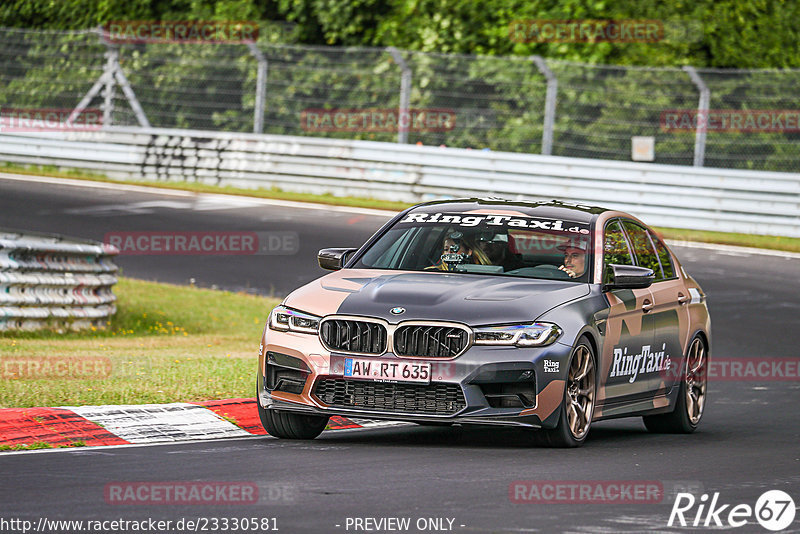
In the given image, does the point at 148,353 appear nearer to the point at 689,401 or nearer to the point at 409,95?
the point at 689,401

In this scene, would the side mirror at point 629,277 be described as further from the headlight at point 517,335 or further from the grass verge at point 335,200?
the grass verge at point 335,200

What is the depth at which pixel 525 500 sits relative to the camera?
7.07 metres

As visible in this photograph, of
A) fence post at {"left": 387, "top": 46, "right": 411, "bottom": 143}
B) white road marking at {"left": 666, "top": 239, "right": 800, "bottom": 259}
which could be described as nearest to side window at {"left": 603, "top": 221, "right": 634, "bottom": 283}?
white road marking at {"left": 666, "top": 239, "right": 800, "bottom": 259}

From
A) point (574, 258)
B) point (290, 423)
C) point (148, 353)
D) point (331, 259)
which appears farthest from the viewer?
point (148, 353)

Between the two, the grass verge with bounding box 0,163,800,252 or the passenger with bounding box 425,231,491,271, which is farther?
the grass verge with bounding box 0,163,800,252

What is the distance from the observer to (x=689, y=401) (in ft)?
35.7

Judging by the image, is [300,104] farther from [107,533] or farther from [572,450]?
[107,533]

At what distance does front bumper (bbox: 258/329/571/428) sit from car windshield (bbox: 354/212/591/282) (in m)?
1.12

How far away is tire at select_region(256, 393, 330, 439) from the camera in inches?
359

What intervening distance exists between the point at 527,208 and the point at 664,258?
137 cm

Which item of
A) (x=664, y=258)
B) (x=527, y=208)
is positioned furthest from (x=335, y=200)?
(x=527, y=208)

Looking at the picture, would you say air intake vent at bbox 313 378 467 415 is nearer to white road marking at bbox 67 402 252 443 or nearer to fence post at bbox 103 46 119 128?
white road marking at bbox 67 402 252 443

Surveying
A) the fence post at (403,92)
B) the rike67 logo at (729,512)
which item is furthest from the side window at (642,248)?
the fence post at (403,92)

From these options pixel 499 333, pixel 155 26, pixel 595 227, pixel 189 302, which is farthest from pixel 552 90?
pixel 499 333
